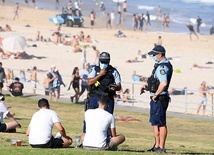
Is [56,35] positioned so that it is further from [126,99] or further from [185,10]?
[185,10]

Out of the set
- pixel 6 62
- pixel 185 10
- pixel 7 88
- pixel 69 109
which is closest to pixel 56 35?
pixel 6 62

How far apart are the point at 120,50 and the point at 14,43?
8.47 m

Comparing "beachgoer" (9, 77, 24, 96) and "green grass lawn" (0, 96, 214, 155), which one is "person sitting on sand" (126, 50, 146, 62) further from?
"green grass lawn" (0, 96, 214, 155)

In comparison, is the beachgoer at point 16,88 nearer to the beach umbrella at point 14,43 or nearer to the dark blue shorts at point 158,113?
the beach umbrella at point 14,43

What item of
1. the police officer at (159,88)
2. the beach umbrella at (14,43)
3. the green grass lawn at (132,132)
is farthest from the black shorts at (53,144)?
the beach umbrella at (14,43)

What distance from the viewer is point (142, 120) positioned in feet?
68.8

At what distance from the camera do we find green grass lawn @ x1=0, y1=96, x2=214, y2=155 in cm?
1191

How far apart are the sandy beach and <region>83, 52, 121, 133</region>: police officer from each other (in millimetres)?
14309

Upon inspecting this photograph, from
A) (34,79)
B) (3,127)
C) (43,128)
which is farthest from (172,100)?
(43,128)

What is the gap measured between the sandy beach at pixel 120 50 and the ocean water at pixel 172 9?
5.89 metres

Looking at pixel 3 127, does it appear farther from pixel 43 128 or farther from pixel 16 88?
pixel 16 88

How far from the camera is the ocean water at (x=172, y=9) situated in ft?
206

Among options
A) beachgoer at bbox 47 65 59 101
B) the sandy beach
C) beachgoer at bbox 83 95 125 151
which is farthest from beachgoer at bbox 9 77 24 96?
beachgoer at bbox 83 95 125 151

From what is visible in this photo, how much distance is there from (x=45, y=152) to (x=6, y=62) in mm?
25499
